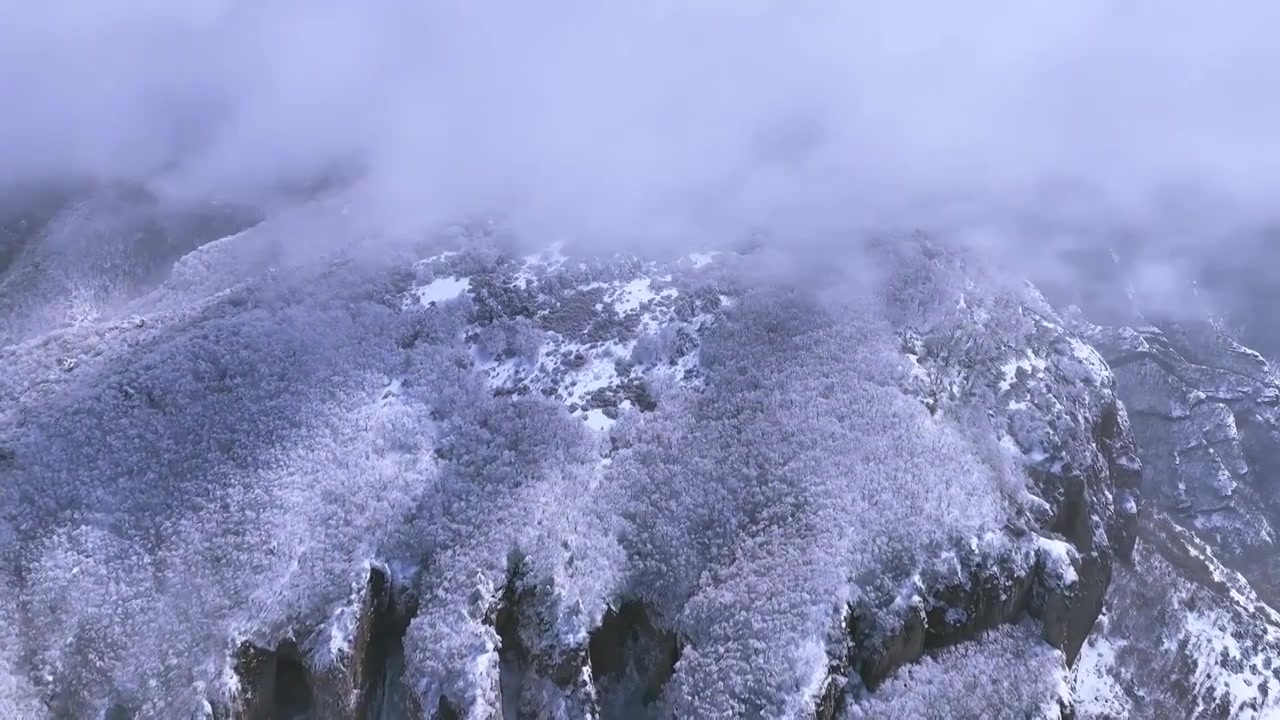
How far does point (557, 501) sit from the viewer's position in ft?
144

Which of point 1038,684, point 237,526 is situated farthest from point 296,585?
point 1038,684

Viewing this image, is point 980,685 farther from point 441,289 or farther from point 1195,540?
point 1195,540

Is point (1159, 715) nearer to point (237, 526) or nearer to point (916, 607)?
point (916, 607)

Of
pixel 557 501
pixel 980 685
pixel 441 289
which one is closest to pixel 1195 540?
pixel 980 685

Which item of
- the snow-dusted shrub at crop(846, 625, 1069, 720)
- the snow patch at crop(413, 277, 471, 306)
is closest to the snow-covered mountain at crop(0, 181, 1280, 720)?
the snow-dusted shrub at crop(846, 625, 1069, 720)

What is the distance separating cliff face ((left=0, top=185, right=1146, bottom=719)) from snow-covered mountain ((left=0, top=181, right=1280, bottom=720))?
0.20 meters

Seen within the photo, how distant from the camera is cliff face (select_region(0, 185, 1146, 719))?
37688 mm

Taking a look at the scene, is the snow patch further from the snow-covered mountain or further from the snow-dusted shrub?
the snow-dusted shrub

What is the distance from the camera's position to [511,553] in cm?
4112

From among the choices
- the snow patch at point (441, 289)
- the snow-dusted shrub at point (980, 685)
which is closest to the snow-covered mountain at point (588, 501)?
the snow-dusted shrub at point (980, 685)

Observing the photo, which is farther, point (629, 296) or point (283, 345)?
point (629, 296)

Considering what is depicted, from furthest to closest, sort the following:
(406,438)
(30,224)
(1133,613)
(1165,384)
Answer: (1165,384)
(30,224)
(1133,613)
(406,438)

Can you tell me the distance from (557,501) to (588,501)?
6.01 feet

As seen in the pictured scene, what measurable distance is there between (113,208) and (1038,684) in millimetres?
93629
